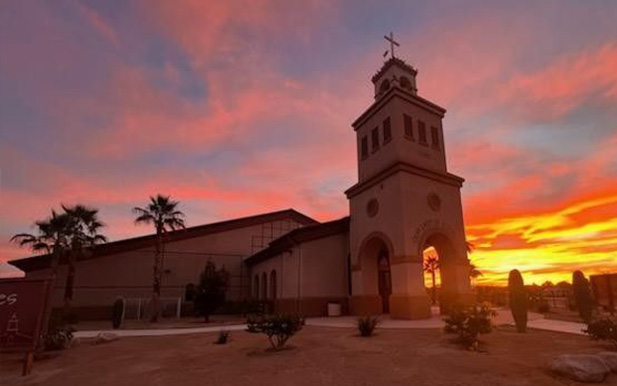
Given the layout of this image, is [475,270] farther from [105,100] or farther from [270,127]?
[105,100]

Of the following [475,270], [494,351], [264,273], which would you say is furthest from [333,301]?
[475,270]

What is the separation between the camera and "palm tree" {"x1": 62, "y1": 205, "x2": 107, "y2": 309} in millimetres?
28734

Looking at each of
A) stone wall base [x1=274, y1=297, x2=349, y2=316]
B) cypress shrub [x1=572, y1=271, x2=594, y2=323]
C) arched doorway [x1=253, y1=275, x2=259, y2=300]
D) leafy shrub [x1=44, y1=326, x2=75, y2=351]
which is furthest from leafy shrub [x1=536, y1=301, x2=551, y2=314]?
leafy shrub [x1=44, y1=326, x2=75, y2=351]

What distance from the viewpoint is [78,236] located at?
95.1 ft

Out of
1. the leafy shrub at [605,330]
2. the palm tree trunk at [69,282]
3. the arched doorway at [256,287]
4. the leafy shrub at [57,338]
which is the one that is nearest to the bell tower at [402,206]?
the leafy shrub at [605,330]

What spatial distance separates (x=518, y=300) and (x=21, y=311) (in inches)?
682

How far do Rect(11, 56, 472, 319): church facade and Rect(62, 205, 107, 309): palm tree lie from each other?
2.06 m

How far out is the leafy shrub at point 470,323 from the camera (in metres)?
10.9

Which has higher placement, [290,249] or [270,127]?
[270,127]

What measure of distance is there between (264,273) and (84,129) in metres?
19.7

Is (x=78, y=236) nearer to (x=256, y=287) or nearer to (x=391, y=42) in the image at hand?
(x=256, y=287)

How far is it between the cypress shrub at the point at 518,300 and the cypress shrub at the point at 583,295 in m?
5.01

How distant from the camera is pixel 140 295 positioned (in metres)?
32.6

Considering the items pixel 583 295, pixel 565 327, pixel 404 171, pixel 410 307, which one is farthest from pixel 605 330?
pixel 404 171
